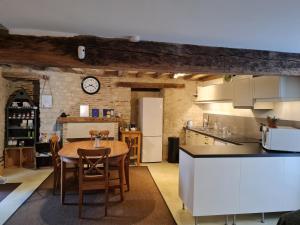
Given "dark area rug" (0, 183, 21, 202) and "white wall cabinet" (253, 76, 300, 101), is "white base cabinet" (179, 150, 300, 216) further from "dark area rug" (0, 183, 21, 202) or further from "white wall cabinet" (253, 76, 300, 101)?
"dark area rug" (0, 183, 21, 202)

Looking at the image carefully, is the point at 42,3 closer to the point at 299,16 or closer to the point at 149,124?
the point at 299,16

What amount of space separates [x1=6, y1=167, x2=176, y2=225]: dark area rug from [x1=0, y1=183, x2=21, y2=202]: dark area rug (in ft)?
1.44

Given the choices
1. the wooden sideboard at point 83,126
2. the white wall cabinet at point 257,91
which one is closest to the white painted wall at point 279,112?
the white wall cabinet at point 257,91

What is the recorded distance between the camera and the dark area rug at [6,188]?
3.76m

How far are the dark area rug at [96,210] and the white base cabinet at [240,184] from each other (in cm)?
54

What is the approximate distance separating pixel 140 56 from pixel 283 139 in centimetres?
234

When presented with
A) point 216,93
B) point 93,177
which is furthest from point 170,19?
point 216,93

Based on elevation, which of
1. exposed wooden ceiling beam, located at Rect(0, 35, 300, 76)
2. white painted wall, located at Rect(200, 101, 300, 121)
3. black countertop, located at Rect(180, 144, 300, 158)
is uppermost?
exposed wooden ceiling beam, located at Rect(0, 35, 300, 76)

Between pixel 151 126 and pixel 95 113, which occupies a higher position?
pixel 95 113

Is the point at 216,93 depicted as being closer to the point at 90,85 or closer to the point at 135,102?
the point at 135,102

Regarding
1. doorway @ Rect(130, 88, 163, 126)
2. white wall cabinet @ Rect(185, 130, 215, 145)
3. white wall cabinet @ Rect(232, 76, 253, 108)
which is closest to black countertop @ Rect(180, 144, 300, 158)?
white wall cabinet @ Rect(232, 76, 253, 108)

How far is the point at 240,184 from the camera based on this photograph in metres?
2.98

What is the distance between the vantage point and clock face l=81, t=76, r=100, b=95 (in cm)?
611

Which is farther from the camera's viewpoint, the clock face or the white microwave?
the clock face
